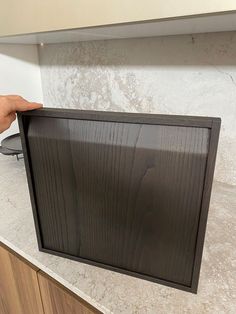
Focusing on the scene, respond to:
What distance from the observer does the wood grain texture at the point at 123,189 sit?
41 cm

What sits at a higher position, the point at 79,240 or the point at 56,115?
the point at 56,115

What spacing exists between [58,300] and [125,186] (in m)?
0.32

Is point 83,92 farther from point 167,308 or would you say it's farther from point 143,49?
point 167,308

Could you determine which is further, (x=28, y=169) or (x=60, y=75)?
(x=60, y=75)

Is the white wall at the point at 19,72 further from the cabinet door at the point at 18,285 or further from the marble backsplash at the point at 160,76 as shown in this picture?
the cabinet door at the point at 18,285

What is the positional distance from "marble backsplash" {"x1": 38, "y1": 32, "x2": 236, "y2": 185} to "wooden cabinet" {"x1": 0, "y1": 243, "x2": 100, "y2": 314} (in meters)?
0.63

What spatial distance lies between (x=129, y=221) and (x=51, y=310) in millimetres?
317

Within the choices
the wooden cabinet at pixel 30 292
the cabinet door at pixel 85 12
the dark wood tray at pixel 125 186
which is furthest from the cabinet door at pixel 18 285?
the cabinet door at pixel 85 12

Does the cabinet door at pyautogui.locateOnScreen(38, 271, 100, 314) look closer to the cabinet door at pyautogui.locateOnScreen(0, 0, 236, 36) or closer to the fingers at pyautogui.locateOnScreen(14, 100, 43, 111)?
the fingers at pyautogui.locateOnScreen(14, 100, 43, 111)

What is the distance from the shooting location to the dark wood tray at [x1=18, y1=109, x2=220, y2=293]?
0.40 metres

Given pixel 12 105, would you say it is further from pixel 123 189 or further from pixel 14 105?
pixel 123 189

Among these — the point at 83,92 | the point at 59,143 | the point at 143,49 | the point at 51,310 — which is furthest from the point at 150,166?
the point at 83,92

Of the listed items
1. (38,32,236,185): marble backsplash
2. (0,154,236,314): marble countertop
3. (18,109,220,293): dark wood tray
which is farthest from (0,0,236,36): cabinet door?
(0,154,236,314): marble countertop

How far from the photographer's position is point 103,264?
54 centimetres
